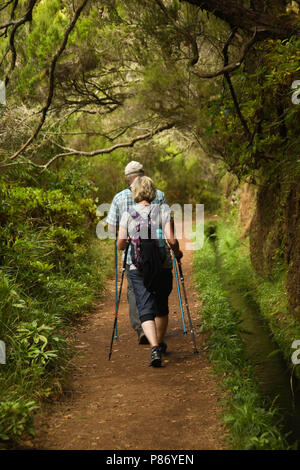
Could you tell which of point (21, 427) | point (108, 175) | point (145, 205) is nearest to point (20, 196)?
point (145, 205)

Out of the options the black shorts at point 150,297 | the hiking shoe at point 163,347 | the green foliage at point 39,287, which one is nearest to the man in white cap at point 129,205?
the black shorts at point 150,297

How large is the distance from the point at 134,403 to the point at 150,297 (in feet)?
4.40

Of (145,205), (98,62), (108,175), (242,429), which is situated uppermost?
(98,62)

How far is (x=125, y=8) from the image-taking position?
378 inches

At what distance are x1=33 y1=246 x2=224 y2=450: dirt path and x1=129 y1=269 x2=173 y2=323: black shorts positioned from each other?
59 centimetres

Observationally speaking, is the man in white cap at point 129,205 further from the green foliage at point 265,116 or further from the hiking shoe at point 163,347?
the green foliage at point 265,116

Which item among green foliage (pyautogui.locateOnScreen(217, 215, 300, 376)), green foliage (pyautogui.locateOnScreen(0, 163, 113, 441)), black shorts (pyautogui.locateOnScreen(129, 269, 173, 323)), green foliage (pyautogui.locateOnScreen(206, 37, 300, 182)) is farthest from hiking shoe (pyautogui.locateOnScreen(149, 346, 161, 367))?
green foliage (pyautogui.locateOnScreen(206, 37, 300, 182))

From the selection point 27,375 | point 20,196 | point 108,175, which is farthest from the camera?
point 108,175

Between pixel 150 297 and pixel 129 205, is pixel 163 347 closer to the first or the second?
pixel 150 297

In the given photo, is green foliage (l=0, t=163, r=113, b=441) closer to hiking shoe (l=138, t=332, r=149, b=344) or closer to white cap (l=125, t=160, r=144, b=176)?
hiking shoe (l=138, t=332, r=149, b=344)

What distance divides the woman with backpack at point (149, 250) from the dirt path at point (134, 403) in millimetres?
420

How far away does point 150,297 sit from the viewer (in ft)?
19.4

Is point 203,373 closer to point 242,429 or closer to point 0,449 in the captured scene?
point 242,429

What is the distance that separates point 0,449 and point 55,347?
193 cm
